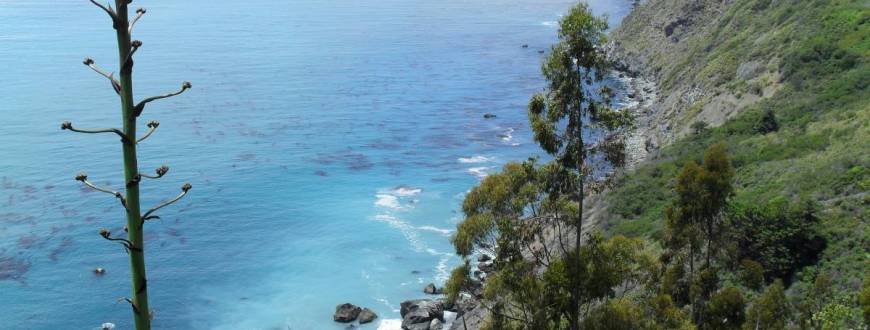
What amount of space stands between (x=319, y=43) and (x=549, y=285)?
121932 millimetres

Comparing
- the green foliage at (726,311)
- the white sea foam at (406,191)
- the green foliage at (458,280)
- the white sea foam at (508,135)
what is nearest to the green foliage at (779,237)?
the green foliage at (726,311)

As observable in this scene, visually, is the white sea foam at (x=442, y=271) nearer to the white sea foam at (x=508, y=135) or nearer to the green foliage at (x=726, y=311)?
the green foliage at (x=726, y=311)

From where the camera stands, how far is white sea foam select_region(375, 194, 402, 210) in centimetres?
6806

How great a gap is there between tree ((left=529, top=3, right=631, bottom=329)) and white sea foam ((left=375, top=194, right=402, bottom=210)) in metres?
48.0

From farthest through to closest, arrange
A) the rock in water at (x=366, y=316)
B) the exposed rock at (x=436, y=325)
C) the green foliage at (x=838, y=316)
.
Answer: the rock in water at (x=366, y=316), the exposed rock at (x=436, y=325), the green foliage at (x=838, y=316)

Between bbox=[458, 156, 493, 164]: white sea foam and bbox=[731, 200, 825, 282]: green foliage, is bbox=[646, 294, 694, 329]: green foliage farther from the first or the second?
bbox=[458, 156, 493, 164]: white sea foam

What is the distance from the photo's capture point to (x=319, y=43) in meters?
138

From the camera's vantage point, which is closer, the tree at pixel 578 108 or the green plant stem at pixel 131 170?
the green plant stem at pixel 131 170

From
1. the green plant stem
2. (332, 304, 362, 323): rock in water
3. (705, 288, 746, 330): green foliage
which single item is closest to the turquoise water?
(332, 304, 362, 323): rock in water

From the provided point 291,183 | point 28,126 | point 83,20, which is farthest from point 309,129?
point 83,20

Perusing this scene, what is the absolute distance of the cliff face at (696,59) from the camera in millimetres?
73562

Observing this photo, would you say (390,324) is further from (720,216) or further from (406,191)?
(720,216)

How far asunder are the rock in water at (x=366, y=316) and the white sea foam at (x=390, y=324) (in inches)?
25.9

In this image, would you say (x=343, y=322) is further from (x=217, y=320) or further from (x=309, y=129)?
(x=309, y=129)
